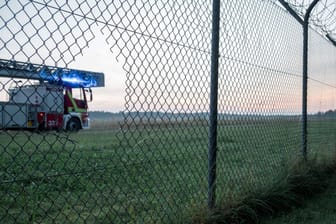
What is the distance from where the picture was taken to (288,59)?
596 cm

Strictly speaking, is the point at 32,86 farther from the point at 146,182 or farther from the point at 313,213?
the point at 313,213

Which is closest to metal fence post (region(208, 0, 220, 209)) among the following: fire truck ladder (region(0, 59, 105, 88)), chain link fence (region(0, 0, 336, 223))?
chain link fence (region(0, 0, 336, 223))

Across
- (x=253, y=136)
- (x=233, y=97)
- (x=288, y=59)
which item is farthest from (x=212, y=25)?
(x=288, y=59)

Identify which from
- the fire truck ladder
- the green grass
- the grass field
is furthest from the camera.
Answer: the green grass

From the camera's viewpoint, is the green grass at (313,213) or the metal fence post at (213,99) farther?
the green grass at (313,213)

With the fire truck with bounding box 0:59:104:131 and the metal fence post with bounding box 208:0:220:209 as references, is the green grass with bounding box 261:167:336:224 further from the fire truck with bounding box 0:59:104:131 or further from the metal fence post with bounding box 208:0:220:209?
the fire truck with bounding box 0:59:104:131

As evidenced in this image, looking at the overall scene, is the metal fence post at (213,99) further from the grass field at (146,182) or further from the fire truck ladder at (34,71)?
the fire truck ladder at (34,71)

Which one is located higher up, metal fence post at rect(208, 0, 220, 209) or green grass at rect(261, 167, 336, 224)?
metal fence post at rect(208, 0, 220, 209)

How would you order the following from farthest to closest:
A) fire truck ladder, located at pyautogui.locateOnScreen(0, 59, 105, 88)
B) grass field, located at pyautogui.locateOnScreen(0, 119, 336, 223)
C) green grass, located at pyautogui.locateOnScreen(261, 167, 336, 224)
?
1. green grass, located at pyautogui.locateOnScreen(261, 167, 336, 224)
2. grass field, located at pyautogui.locateOnScreen(0, 119, 336, 223)
3. fire truck ladder, located at pyautogui.locateOnScreen(0, 59, 105, 88)

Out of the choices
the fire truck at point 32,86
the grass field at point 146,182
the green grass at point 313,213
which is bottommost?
the green grass at point 313,213

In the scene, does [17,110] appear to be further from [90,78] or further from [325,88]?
[325,88]

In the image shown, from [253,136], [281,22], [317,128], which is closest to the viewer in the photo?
[253,136]

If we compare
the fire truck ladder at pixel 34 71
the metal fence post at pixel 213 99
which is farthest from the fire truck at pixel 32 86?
the metal fence post at pixel 213 99

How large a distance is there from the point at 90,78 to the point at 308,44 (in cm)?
468
